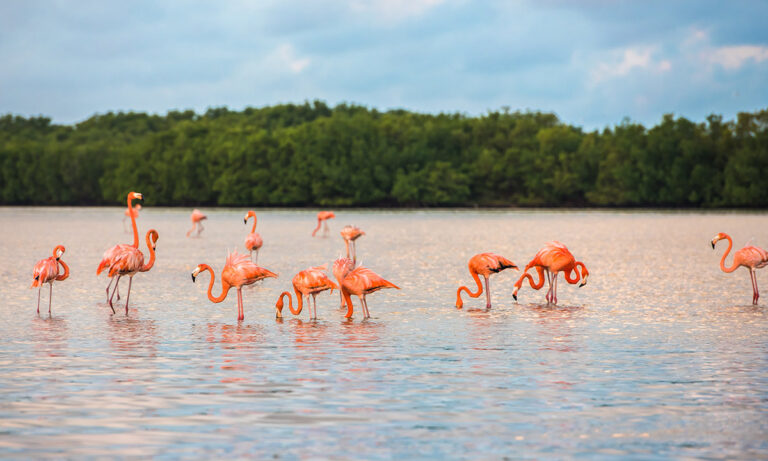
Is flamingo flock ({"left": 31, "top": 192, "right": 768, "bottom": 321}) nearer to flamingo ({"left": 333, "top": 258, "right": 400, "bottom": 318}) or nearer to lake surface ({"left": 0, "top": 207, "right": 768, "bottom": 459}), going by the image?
flamingo ({"left": 333, "top": 258, "right": 400, "bottom": 318})

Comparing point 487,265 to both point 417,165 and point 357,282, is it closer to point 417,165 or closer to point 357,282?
point 357,282

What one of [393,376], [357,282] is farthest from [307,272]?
[393,376]

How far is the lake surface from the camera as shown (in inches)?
299

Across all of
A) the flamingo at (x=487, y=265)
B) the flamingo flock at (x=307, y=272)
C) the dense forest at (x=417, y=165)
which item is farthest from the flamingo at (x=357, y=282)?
the dense forest at (x=417, y=165)

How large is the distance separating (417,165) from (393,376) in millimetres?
110479

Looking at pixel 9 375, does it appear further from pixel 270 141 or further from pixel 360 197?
pixel 270 141

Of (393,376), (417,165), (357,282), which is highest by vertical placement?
(417,165)

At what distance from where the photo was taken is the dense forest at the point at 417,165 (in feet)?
352

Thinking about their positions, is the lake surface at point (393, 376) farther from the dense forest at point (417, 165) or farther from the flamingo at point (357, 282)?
the dense forest at point (417, 165)

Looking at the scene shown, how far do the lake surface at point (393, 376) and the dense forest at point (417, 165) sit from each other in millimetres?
90985

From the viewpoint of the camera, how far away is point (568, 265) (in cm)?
1716

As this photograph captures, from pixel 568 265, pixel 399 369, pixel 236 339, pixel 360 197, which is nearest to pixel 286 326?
pixel 236 339

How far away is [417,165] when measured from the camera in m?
120

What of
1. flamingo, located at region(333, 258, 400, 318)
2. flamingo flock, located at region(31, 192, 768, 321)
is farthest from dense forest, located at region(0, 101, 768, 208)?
flamingo, located at region(333, 258, 400, 318)
